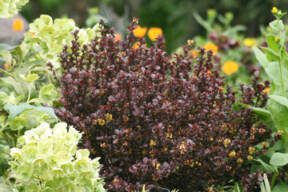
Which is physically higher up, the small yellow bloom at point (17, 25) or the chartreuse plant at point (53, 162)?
the small yellow bloom at point (17, 25)

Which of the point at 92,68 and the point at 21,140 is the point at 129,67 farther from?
the point at 21,140

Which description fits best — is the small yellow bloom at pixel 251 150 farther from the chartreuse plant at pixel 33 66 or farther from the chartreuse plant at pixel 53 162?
the chartreuse plant at pixel 33 66

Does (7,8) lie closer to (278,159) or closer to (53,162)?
(53,162)

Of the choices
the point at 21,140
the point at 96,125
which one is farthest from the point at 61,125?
the point at 96,125

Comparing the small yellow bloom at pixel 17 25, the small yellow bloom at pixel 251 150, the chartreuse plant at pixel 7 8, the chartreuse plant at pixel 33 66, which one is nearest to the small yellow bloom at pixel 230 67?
the small yellow bloom at pixel 17 25

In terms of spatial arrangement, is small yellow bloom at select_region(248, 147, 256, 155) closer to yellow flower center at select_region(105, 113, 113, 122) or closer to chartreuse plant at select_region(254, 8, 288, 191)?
chartreuse plant at select_region(254, 8, 288, 191)

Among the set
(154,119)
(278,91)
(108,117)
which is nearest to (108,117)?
(108,117)
